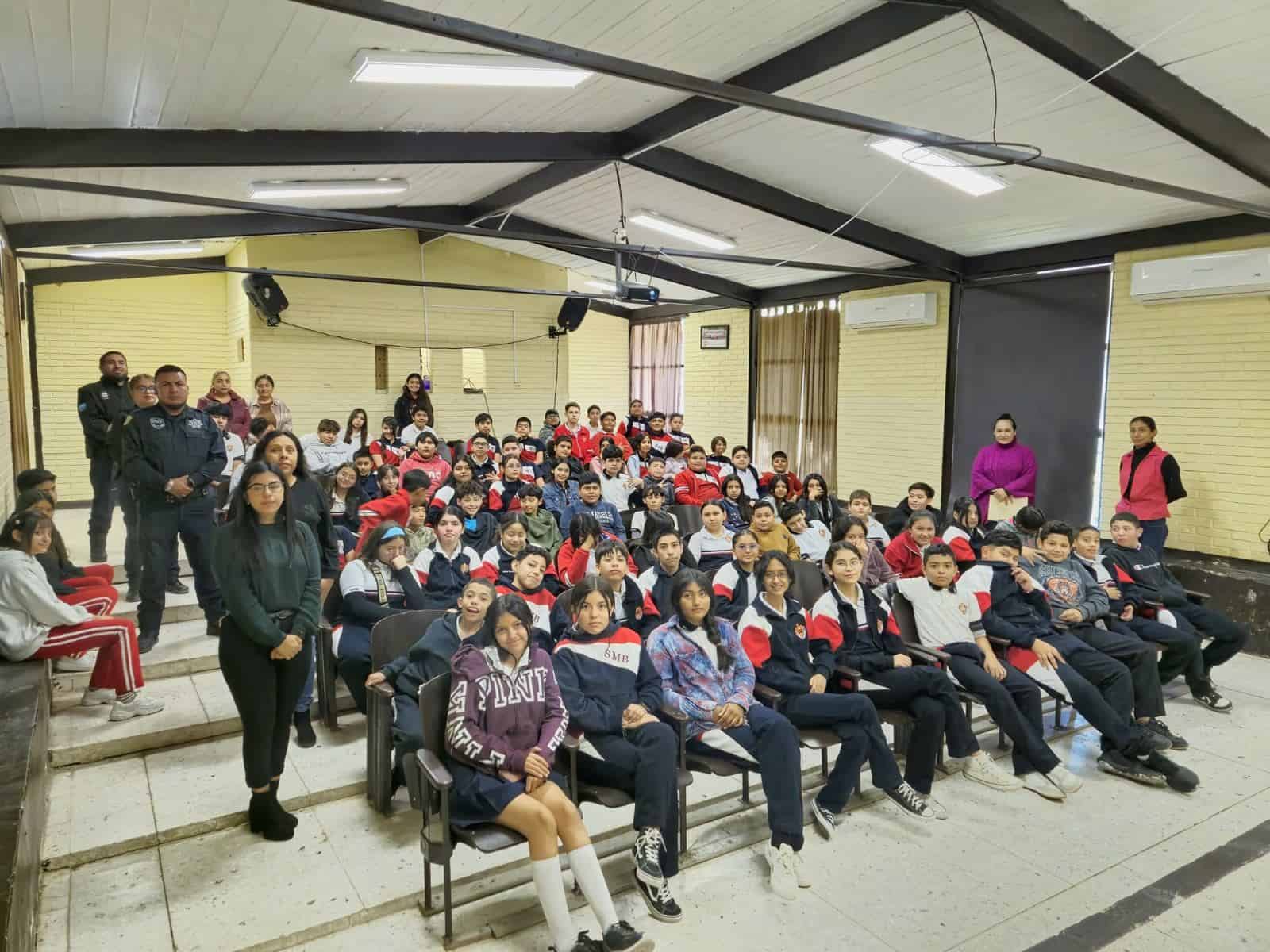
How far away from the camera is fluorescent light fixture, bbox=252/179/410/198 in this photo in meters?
6.03

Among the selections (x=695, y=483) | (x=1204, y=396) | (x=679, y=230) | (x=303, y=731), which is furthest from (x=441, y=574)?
(x=1204, y=396)

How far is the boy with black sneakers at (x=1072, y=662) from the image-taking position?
3717mm

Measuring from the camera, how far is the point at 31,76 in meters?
3.46

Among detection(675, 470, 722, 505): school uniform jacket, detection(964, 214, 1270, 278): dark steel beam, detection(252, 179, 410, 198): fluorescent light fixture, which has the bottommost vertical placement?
detection(675, 470, 722, 505): school uniform jacket

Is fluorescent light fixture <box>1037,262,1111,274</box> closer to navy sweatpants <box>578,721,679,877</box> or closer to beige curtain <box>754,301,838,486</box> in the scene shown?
beige curtain <box>754,301,838,486</box>

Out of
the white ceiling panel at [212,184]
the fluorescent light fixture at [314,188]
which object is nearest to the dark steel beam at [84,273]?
the white ceiling panel at [212,184]

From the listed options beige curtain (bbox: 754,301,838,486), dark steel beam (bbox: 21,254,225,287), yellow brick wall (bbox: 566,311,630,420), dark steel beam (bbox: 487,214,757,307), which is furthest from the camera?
yellow brick wall (bbox: 566,311,630,420)

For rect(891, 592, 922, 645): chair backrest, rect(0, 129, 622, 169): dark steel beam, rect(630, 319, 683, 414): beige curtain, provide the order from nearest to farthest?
1. rect(891, 592, 922, 645): chair backrest
2. rect(0, 129, 622, 169): dark steel beam
3. rect(630, 319, 683, 414): beige curtain

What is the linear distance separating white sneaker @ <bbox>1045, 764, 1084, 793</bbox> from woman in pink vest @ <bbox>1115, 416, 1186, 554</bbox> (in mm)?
2864

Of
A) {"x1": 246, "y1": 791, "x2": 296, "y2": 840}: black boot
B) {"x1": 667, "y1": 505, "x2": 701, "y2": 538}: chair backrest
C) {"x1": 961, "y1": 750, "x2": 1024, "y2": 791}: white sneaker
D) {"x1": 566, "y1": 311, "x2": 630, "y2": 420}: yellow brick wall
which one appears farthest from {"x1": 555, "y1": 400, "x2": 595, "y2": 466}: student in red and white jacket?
{"x1": 566, "y1": 311, "x2": 630, "y2": 420}: yellow brick wall

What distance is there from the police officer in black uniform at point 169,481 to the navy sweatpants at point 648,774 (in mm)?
2869

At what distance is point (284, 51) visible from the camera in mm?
3678

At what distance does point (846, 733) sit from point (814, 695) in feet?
0.63

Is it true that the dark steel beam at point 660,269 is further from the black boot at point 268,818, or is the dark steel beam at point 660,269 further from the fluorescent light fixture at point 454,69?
the black boot at point 268,818
